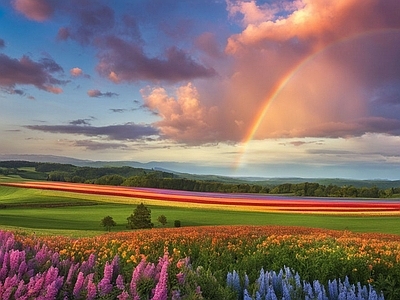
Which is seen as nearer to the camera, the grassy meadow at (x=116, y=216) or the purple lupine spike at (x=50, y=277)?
the purple lupine spike at (x=50, y=277)

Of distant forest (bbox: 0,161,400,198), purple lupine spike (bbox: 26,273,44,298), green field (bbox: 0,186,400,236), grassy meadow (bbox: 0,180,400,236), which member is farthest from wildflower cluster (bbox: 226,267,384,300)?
distant forest (bbox: 0,161,400,198)

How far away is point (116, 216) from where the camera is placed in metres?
26.6

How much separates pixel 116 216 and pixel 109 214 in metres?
1.33

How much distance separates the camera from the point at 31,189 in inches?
1544

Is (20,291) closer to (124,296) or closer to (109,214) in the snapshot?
(124,296)

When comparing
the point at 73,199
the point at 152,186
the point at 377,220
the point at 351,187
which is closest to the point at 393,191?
the point at 351,187

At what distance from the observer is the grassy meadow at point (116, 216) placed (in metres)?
22.8

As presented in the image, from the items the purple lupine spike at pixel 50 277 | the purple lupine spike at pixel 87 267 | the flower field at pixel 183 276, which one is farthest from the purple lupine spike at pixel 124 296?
the purple lupine spike at pixel 87 267

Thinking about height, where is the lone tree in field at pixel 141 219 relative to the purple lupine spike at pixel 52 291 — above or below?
below

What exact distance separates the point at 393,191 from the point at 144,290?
146 ft

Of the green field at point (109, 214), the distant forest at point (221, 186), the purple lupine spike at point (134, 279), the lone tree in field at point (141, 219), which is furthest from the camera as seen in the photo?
the distant forest at point (221, 186)

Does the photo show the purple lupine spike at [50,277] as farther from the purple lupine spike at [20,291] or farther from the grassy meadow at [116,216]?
the grassy meadow at [116,216]

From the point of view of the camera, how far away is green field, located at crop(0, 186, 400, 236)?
22.8 meters

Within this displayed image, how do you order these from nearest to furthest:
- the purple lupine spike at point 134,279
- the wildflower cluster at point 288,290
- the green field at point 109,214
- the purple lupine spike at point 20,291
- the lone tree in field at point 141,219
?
the purple lupine spike at point 20,291, the purple lupine spike at point 134,279, the wildflower cluster at point 288,290, the lone tree in field at point 141,219, the green field at point 109,214
